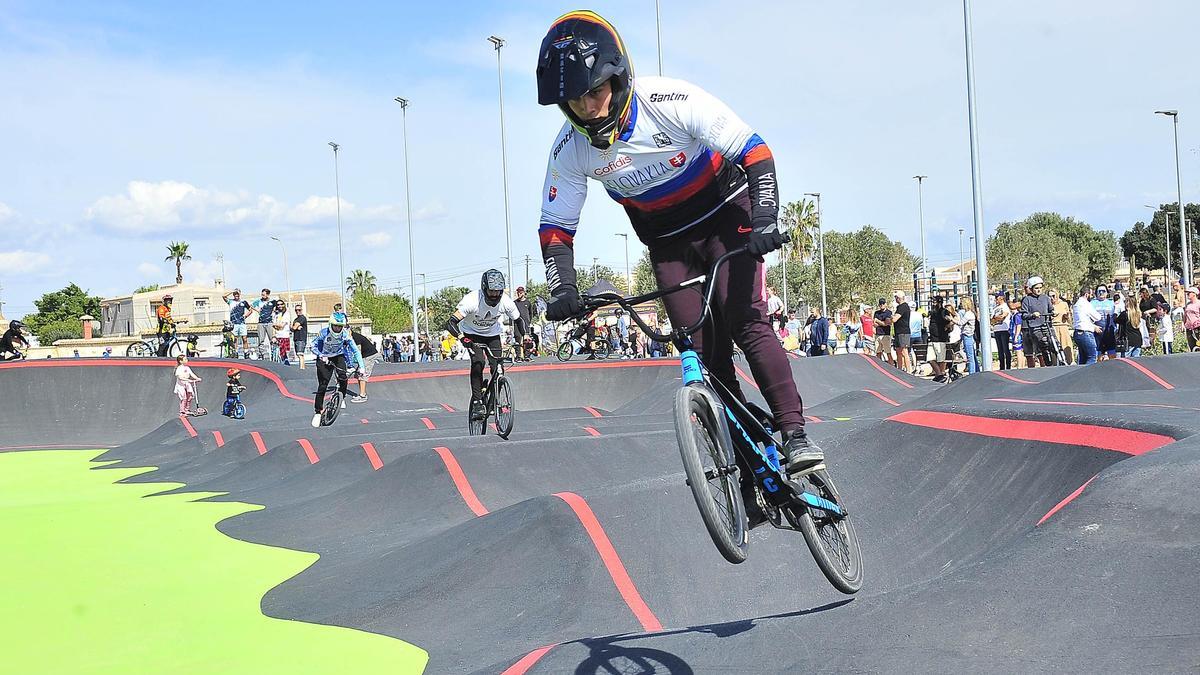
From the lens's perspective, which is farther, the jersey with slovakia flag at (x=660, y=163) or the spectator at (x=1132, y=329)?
the spectator at (x=1132, y=329)

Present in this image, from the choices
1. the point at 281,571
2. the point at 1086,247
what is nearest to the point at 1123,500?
the point at 281,571

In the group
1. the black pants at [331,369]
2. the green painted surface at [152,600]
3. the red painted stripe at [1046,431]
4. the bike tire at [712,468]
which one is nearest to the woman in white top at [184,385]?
the black pants at [331,369]

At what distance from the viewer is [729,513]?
4.11 m

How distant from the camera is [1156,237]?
103m

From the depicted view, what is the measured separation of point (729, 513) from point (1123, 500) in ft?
5.43

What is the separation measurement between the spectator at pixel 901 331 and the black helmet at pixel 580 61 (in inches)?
721

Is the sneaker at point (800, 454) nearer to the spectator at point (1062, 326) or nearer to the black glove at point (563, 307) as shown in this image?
the black glove at point (563, 307)

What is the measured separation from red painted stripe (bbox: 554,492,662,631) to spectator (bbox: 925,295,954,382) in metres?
15.6

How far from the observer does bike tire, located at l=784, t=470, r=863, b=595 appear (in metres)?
4.48

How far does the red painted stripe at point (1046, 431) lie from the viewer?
564 centimetres

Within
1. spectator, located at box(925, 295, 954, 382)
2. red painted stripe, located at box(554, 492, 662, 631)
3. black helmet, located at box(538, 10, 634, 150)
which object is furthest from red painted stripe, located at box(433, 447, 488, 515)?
spectator, located at box(925, 295, 954, 382)

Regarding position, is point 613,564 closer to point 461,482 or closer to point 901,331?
point 461,482

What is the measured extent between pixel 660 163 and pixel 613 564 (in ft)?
9.64

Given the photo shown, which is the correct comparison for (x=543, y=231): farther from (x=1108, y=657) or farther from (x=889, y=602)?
(x=1108, y=657)
